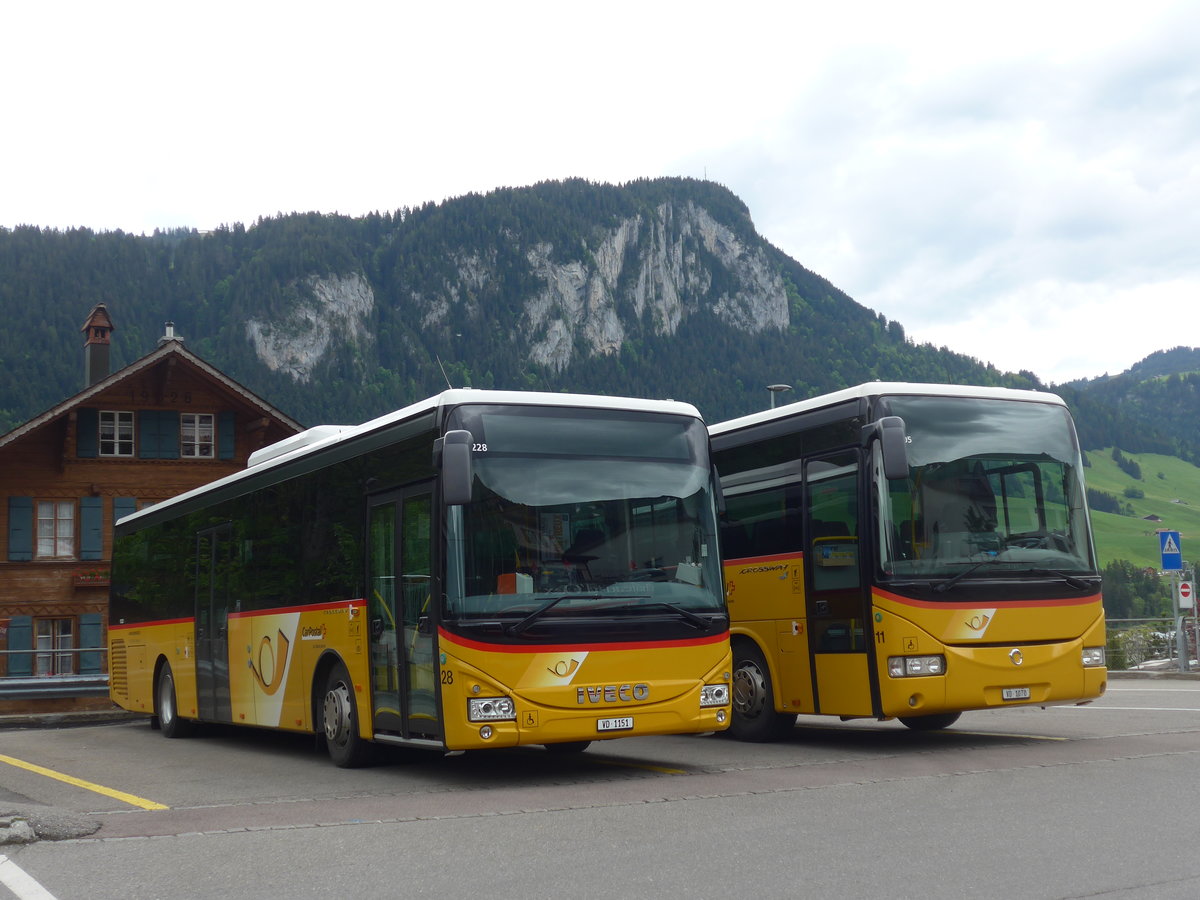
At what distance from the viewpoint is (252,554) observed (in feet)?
47.4

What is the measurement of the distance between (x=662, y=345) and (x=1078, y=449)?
523 feet

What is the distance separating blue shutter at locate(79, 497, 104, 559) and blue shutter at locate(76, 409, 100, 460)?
129cm

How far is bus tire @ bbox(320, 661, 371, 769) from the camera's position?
1182 centimetres

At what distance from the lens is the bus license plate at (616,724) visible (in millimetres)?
10383

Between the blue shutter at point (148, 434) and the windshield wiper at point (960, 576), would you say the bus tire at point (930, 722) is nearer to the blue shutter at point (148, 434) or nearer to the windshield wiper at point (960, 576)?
the windshield wiper at point (960, 576)

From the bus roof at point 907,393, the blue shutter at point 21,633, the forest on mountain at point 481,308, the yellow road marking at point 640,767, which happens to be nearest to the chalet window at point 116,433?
the blue shutter at point 21,633

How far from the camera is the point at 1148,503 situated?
159250 mm

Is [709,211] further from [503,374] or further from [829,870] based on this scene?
[829,870]

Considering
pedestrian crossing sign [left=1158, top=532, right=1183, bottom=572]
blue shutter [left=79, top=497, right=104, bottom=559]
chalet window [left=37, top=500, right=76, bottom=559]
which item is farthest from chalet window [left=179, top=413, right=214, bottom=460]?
pedestrian crossing sign [left=1158, top=532, right=1183, bottom=572]

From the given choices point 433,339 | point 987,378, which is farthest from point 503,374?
point 987,378

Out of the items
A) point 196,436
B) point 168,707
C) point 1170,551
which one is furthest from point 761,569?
point 196,436

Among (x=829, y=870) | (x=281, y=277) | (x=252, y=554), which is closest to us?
(x=829, y=870)

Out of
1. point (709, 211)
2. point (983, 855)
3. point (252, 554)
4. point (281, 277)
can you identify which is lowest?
point (983, 855)

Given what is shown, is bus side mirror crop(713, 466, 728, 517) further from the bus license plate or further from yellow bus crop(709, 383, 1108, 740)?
the bus license plate
